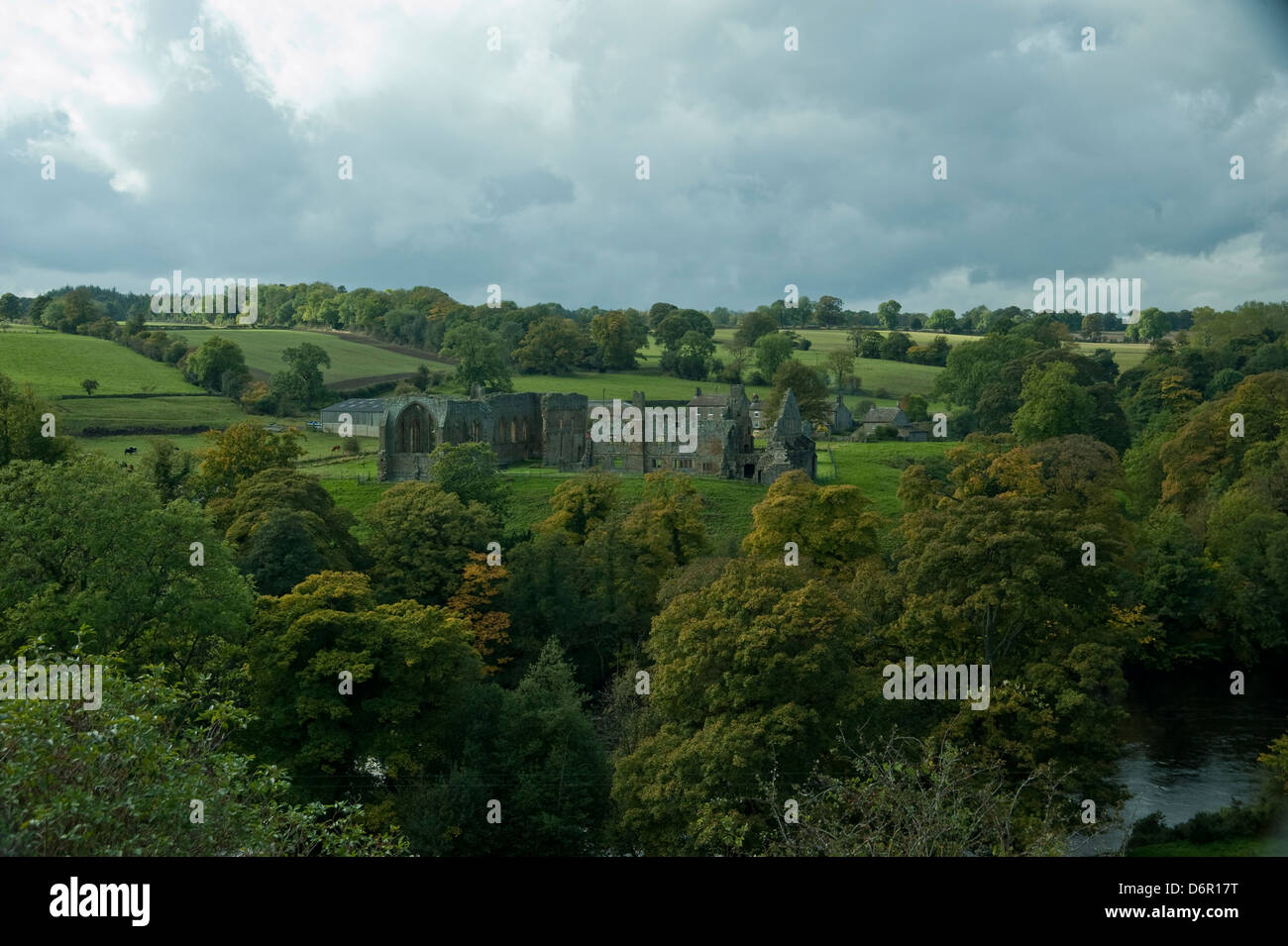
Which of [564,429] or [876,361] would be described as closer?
[564,429]

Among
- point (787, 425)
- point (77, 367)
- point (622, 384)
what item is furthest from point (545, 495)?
point (622, 384)

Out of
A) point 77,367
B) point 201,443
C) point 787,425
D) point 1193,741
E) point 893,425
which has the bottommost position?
point 1193,741

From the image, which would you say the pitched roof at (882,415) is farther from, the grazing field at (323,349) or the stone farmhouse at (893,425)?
the grazing field at (323,349)

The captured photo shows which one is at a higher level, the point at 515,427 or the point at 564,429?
the point at 515,427

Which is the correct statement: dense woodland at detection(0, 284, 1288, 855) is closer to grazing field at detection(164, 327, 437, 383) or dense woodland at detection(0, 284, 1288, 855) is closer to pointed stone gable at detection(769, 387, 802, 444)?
pointed stone gable at detection(769, 387, 802, 444)

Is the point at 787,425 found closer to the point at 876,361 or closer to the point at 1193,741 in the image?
the point at 1193,741

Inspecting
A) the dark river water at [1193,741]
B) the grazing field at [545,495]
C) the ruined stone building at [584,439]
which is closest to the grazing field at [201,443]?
the grazing field at [545,495]
